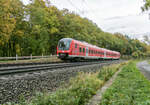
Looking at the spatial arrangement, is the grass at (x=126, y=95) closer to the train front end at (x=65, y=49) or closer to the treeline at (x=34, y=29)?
the train front end at (x=65, y=49)

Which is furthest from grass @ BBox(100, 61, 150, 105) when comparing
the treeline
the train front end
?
the treeline

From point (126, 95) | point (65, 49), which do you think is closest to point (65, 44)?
point (65, 49)

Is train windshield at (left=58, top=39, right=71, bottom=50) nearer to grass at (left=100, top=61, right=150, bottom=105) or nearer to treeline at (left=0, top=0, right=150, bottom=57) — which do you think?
treeline at (left=0, top=0, right=150, bottom=57)

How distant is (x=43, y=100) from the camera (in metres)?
3.62

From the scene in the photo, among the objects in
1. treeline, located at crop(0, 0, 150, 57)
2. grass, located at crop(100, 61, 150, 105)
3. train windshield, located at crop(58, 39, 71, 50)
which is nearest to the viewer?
grass, located at crop(100, 61, 150, 105)

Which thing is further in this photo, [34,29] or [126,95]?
[34,29]

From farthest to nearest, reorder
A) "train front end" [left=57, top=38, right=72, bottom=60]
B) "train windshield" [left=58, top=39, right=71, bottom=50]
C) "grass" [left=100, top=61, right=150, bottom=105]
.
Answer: "train windshield" [left=58, top=39, right=71, bottom=50]
"train front end" [left=57, top=38, right=72, bottom=60]
"grass" [left=100, top=61, right=150, bottom=105]

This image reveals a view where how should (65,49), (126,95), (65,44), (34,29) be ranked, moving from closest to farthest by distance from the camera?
1. (126,95)
2. (65,49)
3. (65,44)
4. (34,29)

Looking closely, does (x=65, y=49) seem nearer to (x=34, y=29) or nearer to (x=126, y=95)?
(x=34, y=29)

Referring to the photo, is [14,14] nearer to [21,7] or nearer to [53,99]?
[21,7]

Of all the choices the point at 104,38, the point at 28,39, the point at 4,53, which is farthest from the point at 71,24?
the point at 104,38

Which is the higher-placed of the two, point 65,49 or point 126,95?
point 65,49

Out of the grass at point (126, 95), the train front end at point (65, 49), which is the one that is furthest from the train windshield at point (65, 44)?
the grass at point (126, 95)

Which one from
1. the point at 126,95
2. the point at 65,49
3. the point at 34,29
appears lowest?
the point at 126,95
